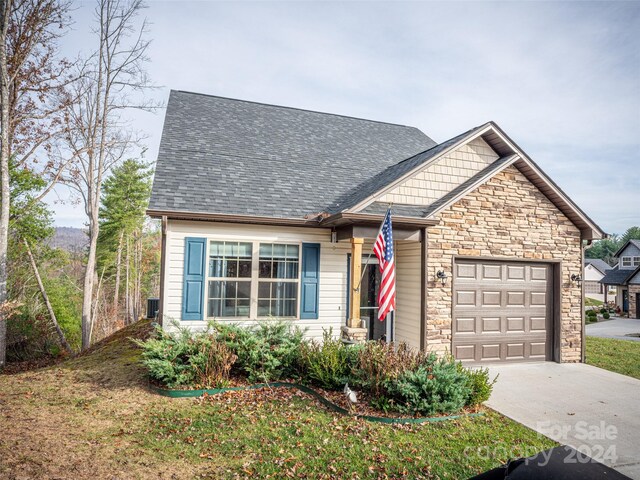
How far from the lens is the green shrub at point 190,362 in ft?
23.0

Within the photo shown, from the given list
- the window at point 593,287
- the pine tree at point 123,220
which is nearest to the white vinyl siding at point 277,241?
the pine tree at point 123,220

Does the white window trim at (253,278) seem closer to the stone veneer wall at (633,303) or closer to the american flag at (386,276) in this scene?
the american flag at (386,276)

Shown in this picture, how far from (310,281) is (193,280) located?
2567mm

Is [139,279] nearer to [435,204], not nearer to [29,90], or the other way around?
[29,90]

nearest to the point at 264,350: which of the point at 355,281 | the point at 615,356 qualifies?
the point at 355,281

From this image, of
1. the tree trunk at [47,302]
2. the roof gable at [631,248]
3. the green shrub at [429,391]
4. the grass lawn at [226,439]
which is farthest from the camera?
the roof gable at [631,248]

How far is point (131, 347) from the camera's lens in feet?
34.4

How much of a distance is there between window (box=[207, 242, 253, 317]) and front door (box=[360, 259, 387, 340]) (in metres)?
3.06

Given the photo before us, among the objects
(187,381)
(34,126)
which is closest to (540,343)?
(187,381)

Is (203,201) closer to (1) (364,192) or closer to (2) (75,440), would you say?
(1) (364,192)

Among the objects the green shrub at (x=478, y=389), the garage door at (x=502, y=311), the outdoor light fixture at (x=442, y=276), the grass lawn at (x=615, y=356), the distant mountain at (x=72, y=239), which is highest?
the distant mountain at (x=72, y=239)

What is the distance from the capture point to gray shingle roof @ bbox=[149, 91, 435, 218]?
9.16 m

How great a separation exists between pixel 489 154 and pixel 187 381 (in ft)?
28.0

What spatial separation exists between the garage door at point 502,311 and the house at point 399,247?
0.03 m
